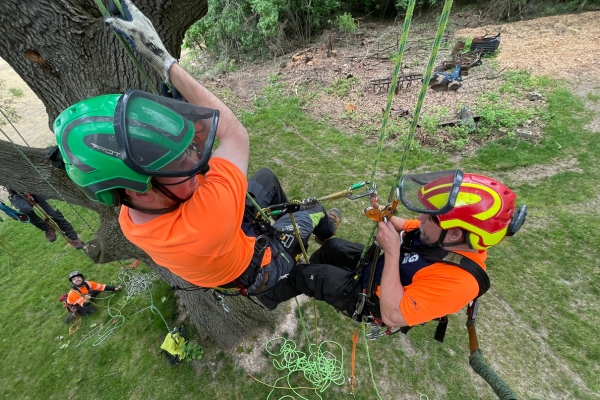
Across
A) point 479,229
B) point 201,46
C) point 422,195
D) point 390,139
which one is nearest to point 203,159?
point 422,195

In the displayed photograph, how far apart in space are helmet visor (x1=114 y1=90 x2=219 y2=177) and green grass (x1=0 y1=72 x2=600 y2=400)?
299cm

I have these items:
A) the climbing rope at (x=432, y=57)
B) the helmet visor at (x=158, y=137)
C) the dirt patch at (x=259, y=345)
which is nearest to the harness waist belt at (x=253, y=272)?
the helmet visor at (x=158, y=137)

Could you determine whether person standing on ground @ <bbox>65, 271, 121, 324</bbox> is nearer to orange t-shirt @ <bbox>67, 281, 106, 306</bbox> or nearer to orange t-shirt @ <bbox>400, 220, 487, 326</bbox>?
orange t-shirt @ <bbox>67, 281, 106, 306</bbox>

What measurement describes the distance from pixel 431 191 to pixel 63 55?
2.50 meters

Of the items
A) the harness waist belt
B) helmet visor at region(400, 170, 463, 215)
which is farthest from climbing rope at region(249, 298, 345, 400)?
helmet visor at region(400, 170, 463, 215)

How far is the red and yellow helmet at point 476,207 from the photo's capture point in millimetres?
1801

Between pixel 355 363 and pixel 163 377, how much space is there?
226 cm

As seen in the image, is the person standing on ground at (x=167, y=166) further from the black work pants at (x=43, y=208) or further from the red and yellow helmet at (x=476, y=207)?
the black work pants at (x=43, y=208)

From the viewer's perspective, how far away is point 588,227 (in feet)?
14.8

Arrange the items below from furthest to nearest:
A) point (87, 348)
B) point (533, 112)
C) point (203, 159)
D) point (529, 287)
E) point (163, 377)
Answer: point (533, 112) < point (87, 348) < point (529, 287) < point (163, 377) < point (203, 159)

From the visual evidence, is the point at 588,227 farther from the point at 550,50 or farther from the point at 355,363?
the point at 550,50

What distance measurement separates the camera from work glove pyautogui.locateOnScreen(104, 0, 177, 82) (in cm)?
168

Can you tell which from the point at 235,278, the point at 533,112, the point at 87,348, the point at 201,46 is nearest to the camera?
the point at 235,278

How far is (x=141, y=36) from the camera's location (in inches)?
67.0
